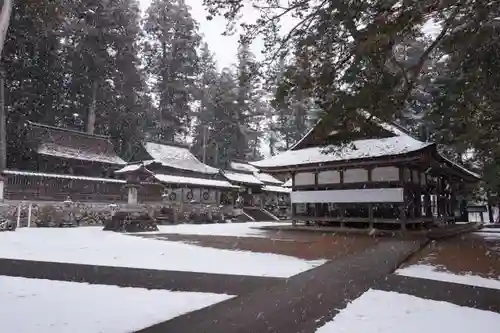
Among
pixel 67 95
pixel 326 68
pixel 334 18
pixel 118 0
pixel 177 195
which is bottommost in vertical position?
pixel 177 195

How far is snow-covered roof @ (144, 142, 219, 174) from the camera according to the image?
2858cm

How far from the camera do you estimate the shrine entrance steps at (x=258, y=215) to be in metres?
29.6

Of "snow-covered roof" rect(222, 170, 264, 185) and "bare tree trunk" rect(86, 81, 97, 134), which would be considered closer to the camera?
"bare tree trunk" rect(86, 81, 97, 134)

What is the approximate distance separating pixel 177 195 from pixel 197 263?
2098 centimetres

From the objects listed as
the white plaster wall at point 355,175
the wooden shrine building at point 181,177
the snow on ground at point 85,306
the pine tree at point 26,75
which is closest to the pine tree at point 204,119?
the wooden shrine building at point 181,177

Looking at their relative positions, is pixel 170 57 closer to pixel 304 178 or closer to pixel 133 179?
pixel 133 179

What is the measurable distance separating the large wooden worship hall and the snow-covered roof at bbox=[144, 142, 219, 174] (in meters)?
11.4

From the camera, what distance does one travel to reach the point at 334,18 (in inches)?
232

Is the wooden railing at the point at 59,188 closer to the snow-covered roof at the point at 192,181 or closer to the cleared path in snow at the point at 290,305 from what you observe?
the snow-covered roof at the point at 192,181

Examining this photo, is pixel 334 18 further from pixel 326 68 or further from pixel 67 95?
pixel 67 95

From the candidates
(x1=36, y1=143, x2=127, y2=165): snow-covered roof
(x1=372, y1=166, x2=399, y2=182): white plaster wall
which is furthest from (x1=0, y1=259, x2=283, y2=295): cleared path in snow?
(x1=36, y1=143, x2=127, y2=165): snow-covered roof

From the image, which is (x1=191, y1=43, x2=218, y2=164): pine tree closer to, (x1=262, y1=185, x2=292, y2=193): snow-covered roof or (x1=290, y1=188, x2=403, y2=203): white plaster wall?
(x1=262, y1=185, x2=292, y2=193): snow-covered roof

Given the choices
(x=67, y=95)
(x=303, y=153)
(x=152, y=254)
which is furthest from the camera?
(x=67, y=95)

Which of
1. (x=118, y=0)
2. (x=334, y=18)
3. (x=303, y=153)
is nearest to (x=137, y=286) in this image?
(x=334, y=18)
